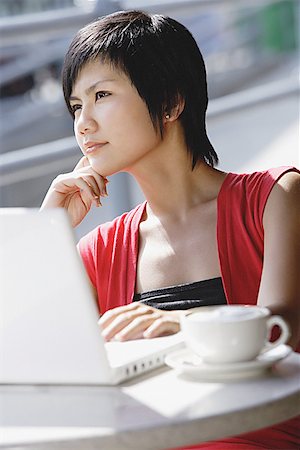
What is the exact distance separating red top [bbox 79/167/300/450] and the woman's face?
0.15m

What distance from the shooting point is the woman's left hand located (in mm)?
1251

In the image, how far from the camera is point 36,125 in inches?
334

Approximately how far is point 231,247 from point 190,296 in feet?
0.33

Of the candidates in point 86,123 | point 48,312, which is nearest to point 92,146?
point 86,123

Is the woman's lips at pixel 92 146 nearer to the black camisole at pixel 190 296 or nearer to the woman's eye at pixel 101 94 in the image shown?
the woman's eye at pixel 101 94

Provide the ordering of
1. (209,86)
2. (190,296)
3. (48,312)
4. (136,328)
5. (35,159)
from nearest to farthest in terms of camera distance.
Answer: (48,312), (136,328), (190,296), (35,159), (209,86)

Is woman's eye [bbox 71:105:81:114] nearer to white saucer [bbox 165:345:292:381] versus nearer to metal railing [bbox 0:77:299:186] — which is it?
white saucer [bbox 165:345:292:381]

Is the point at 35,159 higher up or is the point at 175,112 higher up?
the point at 175,112

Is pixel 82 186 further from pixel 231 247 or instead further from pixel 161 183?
pixel 231 247

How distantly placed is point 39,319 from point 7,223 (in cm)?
11

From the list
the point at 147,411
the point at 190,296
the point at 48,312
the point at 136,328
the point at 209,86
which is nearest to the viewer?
the point at 147,411

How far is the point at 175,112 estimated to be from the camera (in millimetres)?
1728

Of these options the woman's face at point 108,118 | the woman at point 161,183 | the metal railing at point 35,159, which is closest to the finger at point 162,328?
the woman at point 161,183

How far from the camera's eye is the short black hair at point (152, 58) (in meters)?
1.67
